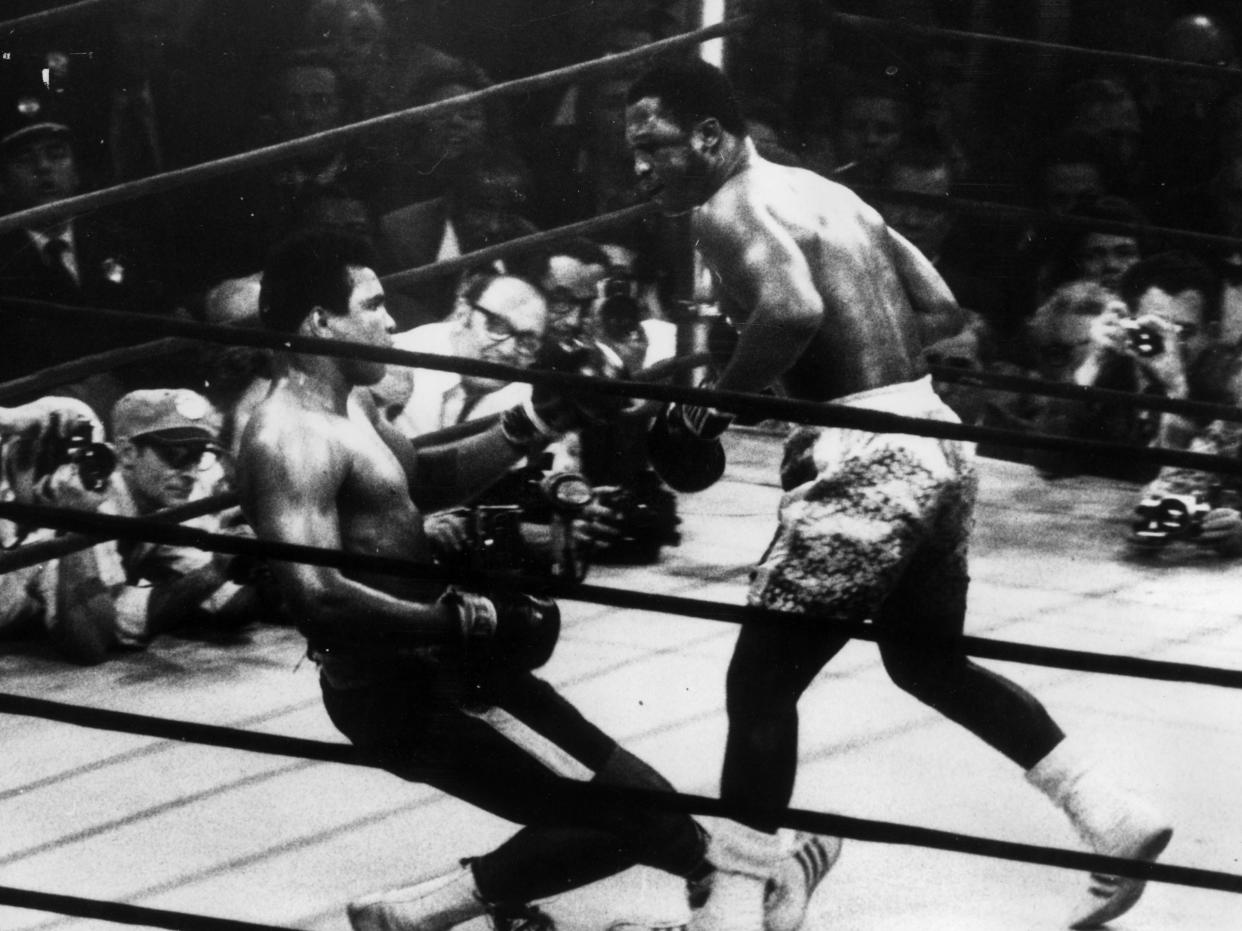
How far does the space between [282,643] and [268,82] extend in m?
0.65

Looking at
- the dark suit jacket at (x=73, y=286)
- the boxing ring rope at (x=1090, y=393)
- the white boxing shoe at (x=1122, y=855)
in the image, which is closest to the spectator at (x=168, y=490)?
the dark suit jacket at (x=73, y=286)

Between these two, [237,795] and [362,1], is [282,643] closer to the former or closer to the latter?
[237,795]

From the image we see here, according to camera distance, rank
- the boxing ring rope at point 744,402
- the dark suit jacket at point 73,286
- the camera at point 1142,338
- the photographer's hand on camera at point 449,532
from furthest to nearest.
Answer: the camera at point 1142,338 < the dark suit jacket at point 73,286 < the photographer's hand on camera at point 449,532 < the boxing ring rope at point 744,402

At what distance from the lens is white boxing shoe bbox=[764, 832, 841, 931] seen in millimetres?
1775

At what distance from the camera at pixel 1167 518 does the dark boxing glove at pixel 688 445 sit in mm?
564

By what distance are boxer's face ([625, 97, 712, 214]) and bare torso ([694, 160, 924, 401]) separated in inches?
1.1

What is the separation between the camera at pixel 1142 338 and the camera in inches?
85.8

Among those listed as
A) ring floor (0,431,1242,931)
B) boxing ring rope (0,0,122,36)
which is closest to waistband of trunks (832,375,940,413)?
ring floor (0,431,1242,931)

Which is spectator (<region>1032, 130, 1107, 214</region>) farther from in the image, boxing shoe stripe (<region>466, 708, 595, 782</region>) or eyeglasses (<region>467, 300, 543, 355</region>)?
boxing shoe stripe (<region>466, 708, 595, 782</region>)

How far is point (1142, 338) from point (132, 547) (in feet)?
4.44

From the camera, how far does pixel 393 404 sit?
1948mm

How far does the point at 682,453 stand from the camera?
183 centimetres

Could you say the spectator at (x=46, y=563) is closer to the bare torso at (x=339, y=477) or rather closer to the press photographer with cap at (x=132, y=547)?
the press photographer with cap at (x=132, y=547)

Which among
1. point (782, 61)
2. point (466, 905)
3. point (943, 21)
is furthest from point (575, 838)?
point (943, 21)
